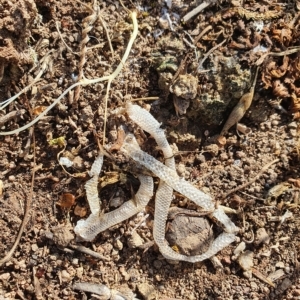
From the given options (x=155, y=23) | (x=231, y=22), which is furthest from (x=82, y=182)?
→ (x=231, y=22)

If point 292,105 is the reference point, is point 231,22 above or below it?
above

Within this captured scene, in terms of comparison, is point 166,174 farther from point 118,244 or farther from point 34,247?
point 34,247

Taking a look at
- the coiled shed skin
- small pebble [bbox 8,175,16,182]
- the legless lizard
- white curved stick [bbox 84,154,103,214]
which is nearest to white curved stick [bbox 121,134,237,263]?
the coiled shed skin

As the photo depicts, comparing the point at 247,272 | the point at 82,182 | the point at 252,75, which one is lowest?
→ the point at 247,272

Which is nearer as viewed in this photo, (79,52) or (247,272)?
(79,52)

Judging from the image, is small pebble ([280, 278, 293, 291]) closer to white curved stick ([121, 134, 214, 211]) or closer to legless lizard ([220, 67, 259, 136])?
white curved stick ([121, 134, 214, 211])

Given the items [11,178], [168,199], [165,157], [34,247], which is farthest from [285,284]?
[11,178]

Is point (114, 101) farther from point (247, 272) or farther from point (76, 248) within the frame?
point (247, 272)
